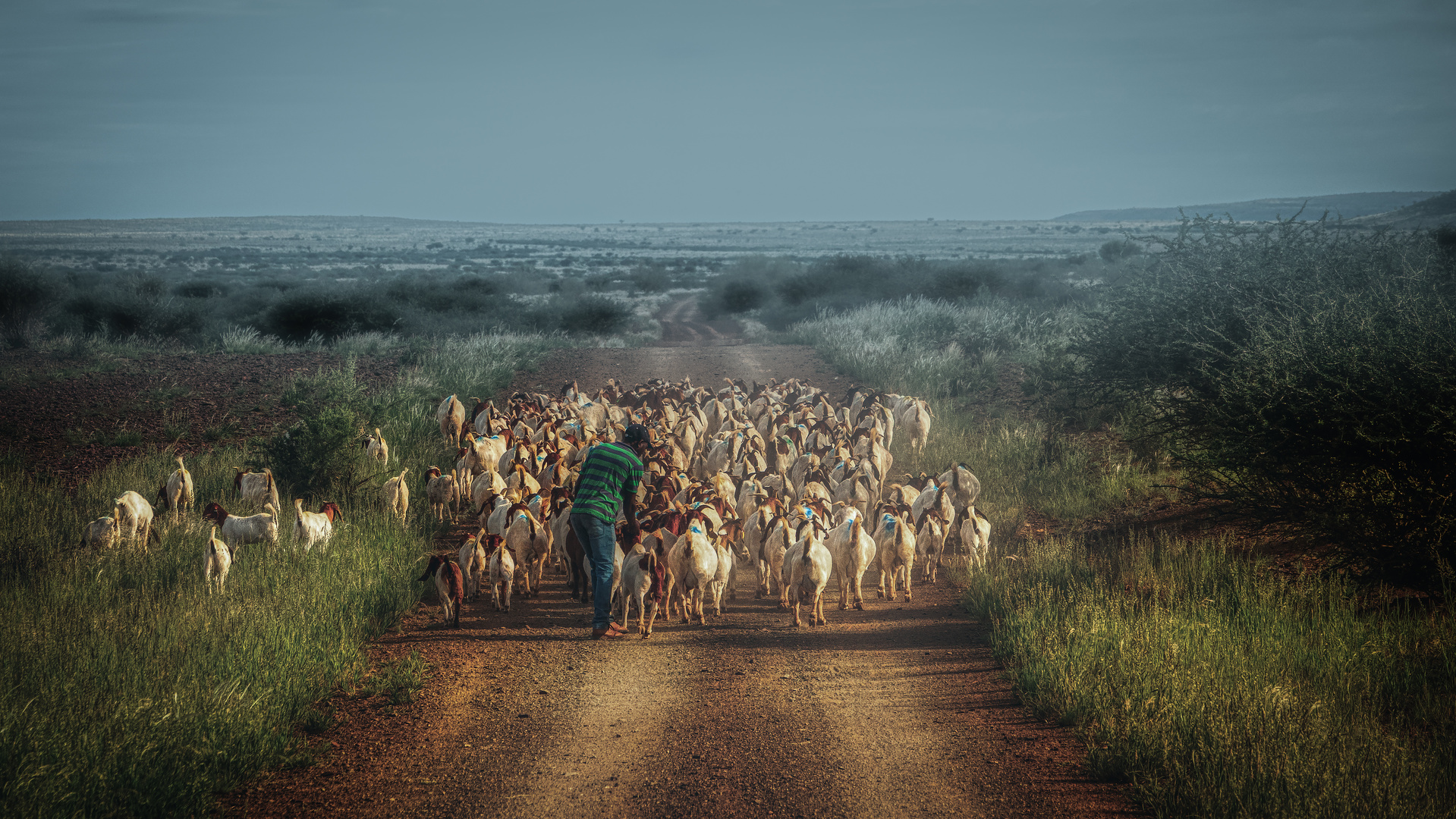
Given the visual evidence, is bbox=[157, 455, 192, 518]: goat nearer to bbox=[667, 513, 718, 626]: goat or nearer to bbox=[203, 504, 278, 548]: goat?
bbox=[203, 504, 278, 548]: goat

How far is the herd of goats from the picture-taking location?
866cm

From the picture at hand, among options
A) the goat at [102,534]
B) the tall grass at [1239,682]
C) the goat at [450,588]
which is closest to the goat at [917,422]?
the tall grass at [1239,682]

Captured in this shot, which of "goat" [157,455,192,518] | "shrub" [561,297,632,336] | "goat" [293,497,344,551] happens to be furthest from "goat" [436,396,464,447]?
"shrub" [561,297,632,336]

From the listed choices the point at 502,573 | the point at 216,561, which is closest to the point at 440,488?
the point at 502,573

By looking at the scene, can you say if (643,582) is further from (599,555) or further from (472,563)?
(472,563)

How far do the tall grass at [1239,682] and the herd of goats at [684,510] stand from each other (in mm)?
1429

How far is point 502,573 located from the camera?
9.00m

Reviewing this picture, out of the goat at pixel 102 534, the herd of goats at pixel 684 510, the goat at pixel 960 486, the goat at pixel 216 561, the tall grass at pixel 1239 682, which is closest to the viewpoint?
the tall grass at pixel 1239 682

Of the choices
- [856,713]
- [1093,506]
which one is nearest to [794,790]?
[856,713]

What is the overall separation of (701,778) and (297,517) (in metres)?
6.17

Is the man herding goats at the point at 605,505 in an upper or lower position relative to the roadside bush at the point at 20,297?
lower

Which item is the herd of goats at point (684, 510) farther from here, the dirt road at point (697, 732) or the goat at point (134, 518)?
the dirt road at point (697, 732)

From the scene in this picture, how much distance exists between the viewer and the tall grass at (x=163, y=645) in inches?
197

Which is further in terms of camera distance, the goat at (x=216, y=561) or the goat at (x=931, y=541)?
the goat at (x=931, y=541)
